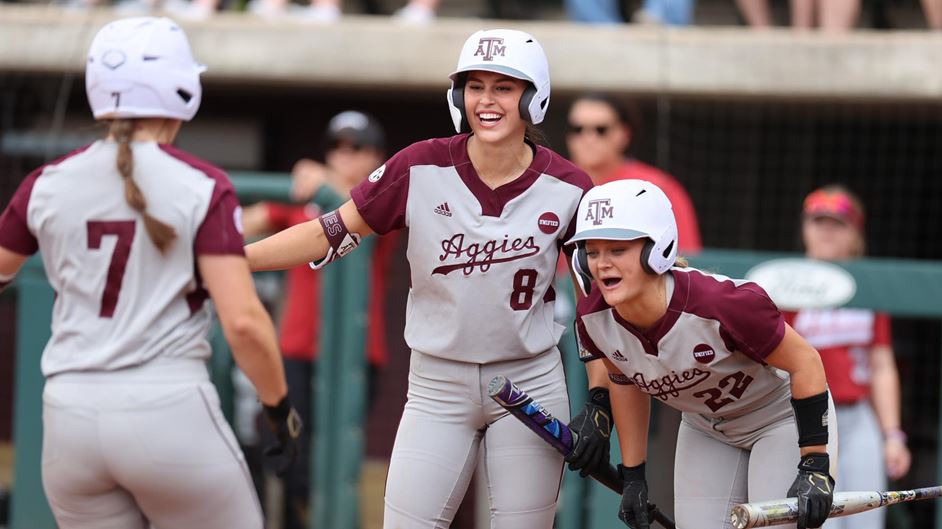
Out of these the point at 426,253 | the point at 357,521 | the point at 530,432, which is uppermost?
the point at 426,253

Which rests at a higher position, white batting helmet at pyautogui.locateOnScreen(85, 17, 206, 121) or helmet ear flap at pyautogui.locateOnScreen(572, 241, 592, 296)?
white batting helmet at pyautogui.locateOnScreen(85, 17, 206, 121)

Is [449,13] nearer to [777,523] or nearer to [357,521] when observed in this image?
[357,521]

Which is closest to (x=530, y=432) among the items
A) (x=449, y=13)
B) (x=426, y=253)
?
(x=426, y=253)

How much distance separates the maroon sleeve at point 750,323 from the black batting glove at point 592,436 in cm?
53

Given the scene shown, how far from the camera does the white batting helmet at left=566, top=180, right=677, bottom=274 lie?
4055 mm

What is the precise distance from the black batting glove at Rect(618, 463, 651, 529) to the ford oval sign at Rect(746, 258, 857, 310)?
2.31 metres

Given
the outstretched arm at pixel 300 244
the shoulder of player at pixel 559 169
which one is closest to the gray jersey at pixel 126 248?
the outstretched arm at pixel 300 244

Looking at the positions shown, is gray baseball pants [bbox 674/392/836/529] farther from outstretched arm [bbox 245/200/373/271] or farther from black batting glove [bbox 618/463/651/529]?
outstretched arm [bbox 245/200/373/271]

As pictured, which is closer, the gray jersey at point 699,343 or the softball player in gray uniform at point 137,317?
the softball player in gray uniform at point 137,317

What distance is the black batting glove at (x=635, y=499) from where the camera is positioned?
177 inches

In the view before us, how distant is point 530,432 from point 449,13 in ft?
19.7

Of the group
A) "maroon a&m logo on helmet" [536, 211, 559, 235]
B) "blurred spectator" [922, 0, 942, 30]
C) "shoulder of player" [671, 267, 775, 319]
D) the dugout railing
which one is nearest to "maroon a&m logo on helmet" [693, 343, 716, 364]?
"shoulder of player" [671, 267, 775, 319]

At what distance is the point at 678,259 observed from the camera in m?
4.50

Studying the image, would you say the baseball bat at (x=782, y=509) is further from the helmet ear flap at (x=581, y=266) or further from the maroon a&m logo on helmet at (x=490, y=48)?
the maroon a&m logo on helmet at (x=490, y=48)
